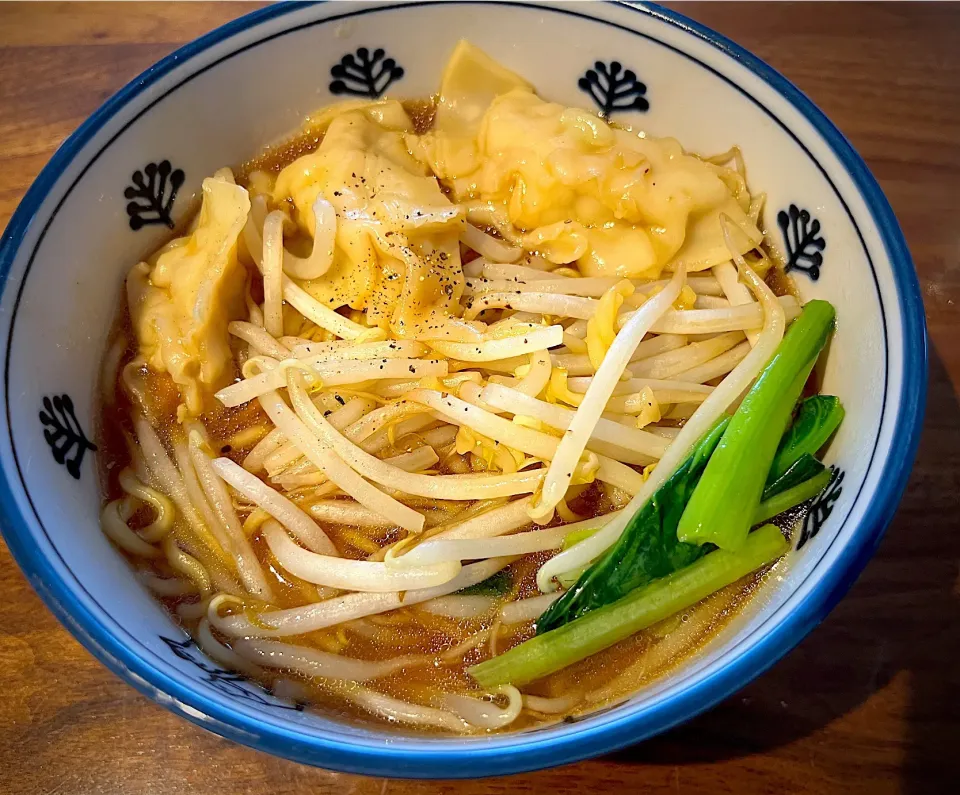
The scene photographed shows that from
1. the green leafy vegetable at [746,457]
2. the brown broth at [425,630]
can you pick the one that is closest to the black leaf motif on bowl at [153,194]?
the brown broth at [425,630]

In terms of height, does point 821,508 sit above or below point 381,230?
below

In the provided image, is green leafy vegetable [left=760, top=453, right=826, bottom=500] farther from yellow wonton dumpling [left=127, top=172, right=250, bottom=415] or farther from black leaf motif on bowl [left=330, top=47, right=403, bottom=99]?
black leaf motif on bowl [left=330, top=47, right=403, bottom=99]

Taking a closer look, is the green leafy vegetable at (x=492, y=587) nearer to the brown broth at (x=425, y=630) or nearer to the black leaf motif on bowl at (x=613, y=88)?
the brown broth at (x=425, y=630)

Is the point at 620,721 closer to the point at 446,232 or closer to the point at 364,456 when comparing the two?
the point at 364,456

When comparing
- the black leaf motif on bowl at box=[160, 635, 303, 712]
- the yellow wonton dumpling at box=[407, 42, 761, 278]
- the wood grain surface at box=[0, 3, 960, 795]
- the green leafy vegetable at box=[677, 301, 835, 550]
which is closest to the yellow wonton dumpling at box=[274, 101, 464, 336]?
the yellow wonton dumpling at box=[407, 42, 761, 278]

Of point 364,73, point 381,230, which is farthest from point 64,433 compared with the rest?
point 364,73

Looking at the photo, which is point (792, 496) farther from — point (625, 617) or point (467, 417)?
point (467, 417)
